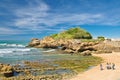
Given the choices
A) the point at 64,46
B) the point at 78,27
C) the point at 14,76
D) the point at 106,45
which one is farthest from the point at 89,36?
the point at 14,76

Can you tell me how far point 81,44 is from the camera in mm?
73188

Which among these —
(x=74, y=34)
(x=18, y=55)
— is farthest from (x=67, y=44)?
(x=74, y=34)

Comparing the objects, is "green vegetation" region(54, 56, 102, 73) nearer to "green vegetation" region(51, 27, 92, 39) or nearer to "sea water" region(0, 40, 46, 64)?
"sea water" region(0, 40, 46, 64)

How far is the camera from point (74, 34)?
11331 cm

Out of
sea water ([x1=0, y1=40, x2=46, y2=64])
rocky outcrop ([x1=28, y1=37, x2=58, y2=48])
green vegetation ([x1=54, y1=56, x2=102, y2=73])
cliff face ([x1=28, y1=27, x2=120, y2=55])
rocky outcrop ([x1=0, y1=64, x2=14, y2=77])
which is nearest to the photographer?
rocky outcrop ([x1=0, y1=64, x2=14, y2=77])

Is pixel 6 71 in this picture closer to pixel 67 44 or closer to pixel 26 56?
pixel 26 56

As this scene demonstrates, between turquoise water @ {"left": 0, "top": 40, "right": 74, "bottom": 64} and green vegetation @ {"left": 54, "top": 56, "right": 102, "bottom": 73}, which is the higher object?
turquoise water @ {"left": 0, "top": 40, "right": 74, "bottom": 64}

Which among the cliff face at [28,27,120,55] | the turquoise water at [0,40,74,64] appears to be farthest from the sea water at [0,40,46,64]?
the cliff face at [28,27,120,55]

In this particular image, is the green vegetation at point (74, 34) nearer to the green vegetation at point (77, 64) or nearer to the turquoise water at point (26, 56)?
the turquoise water at point (26, 56)

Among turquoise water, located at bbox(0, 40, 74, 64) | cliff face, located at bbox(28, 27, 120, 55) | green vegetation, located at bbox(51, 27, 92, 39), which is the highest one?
green vegetation, located at bbox(51, 27, 92, 39)

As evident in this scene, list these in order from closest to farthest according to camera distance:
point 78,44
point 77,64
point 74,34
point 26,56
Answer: point 77,64
point 26,56
point 78,44
point 74,34

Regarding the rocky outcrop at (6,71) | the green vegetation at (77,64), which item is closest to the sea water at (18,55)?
the green vegetation at (77,64)

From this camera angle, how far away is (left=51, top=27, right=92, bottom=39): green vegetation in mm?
111688

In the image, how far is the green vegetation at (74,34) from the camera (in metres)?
112
